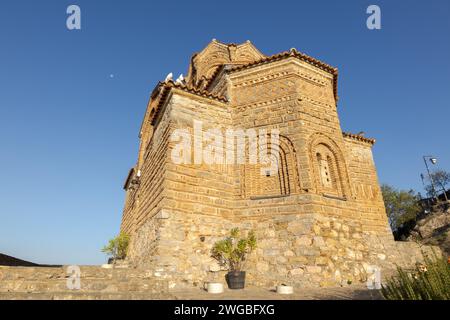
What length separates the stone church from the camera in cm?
740

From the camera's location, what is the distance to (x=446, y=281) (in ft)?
11.2

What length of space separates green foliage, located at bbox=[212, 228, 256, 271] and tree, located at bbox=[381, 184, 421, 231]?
28753 millimetres

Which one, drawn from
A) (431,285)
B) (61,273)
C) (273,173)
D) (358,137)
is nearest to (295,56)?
(273,173)

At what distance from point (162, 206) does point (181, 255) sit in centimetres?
147

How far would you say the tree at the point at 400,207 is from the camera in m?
29.3

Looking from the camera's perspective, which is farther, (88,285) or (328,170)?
(328,170)

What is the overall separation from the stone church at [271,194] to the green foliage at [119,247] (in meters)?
3.54

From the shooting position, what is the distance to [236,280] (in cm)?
708

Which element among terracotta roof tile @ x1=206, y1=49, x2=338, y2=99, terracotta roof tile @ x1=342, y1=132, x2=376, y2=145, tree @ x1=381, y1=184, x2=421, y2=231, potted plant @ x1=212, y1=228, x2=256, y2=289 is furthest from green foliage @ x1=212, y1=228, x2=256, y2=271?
tree @ x1=381, y1=184, x2=421, y2=231

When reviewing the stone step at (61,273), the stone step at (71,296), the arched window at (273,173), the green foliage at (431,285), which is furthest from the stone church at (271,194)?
the green foliage at (431,285)

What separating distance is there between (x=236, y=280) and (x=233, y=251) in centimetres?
83

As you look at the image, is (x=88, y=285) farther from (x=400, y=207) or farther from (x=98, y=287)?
(x=400, y=207)

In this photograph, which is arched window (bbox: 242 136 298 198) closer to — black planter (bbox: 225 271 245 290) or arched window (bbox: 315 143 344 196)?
arched window (bbox: 315 143 344 196)
